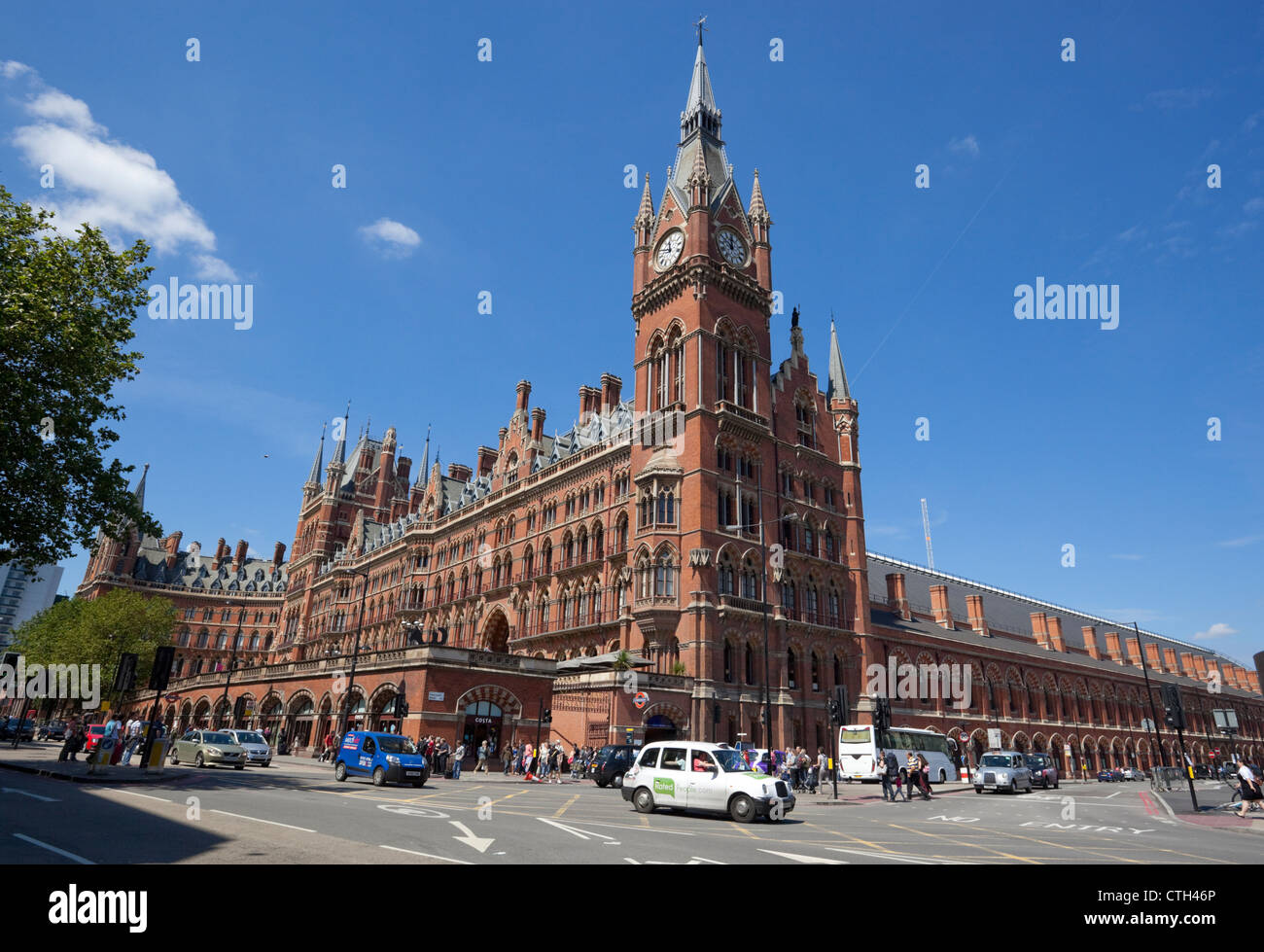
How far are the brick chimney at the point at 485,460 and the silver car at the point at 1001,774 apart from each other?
4756cm

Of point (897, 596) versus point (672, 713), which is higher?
point (897, 596)

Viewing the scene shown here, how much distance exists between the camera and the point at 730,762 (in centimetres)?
1895

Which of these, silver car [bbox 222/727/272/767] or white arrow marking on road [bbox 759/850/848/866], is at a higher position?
white arrow marking on road [bbox 759/850/848/866]

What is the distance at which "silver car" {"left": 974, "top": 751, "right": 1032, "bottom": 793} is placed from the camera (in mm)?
35188

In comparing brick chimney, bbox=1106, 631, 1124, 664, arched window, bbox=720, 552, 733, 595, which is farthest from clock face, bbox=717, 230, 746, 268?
brick chimney, bbox=1106, 631, 1124, 664

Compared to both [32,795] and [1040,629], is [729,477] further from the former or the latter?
[1040,629]

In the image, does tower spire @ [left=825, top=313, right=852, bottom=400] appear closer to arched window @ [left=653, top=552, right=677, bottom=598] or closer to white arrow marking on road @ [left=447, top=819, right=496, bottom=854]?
arched window @ [left=653, top=552, right=677, bottom=598]

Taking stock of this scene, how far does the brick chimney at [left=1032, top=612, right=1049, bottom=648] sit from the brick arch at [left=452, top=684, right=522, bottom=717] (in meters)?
66.3

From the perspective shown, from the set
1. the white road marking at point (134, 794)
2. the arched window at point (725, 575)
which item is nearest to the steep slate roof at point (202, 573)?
the arched window at point (725, 575)

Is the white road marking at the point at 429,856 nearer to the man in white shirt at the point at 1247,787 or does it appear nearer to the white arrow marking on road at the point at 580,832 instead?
the white arrow marking on road at the point at 580,832

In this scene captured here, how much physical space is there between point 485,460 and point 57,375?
47.3 meters

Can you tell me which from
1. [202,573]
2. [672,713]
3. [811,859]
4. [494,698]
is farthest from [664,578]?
[202,573]

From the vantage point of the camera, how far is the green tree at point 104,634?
68.8 meters
